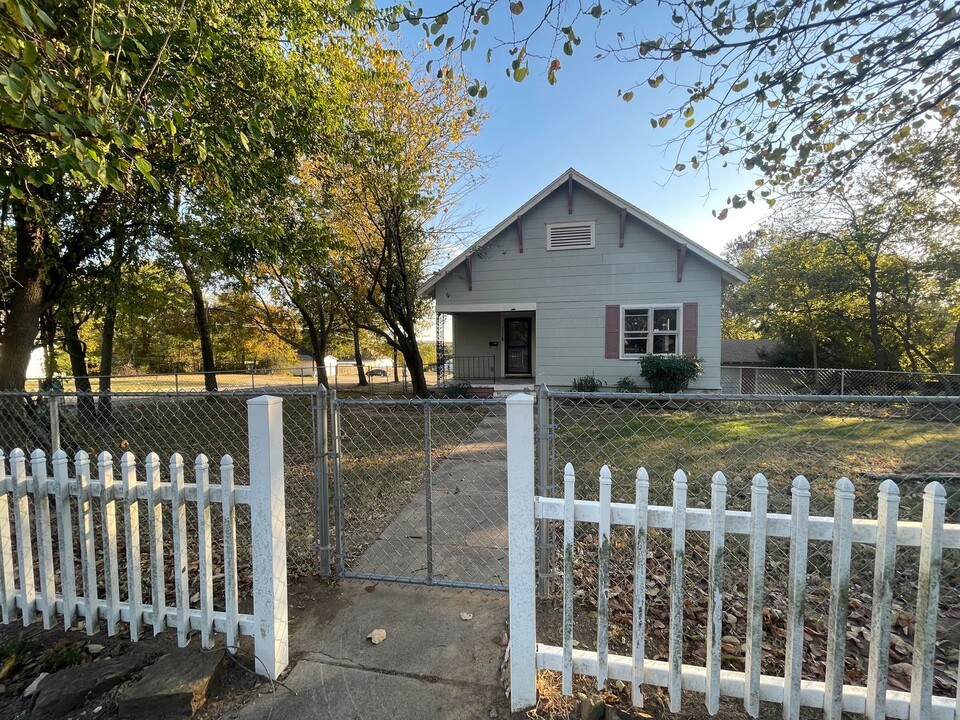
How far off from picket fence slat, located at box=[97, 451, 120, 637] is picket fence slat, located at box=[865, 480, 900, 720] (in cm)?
362

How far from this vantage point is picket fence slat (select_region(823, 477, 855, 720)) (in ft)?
5.43

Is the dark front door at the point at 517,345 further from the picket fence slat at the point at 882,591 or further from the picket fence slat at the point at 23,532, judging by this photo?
the picket fence slat at the point at 882,591

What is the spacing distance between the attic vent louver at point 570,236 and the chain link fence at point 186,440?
846 cm

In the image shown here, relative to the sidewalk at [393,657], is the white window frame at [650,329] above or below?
above

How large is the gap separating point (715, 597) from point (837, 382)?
57.6ft

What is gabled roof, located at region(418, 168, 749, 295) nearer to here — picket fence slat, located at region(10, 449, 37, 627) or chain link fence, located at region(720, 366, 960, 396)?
chain link fence, located at region(720, 366, 960, 396)

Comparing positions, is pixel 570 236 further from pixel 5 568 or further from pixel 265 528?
pixel 5 568

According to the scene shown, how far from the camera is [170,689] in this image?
1.92 meters

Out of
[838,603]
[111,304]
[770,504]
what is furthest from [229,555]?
[111,304]

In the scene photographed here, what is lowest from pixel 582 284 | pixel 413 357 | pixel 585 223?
pixel 413 357

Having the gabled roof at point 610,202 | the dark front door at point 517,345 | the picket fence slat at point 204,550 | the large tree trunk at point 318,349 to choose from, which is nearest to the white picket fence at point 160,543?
the picket fence slat at point 204,550

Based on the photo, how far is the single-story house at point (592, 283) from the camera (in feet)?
38.2

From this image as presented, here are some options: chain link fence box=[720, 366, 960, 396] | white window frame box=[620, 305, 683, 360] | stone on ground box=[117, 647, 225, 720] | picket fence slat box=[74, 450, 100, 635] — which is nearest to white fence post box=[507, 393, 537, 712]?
stone on ground box=[117, 647, 225, 720]

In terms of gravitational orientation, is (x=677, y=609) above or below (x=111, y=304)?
Answer: below
